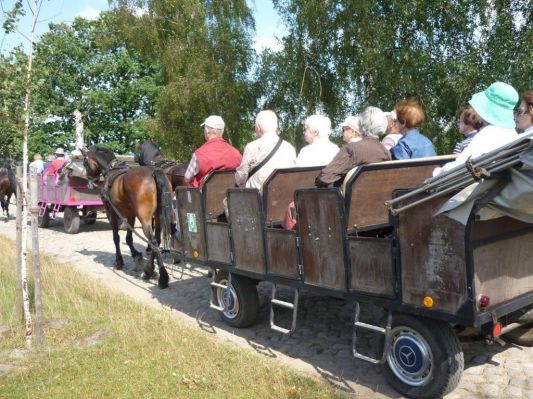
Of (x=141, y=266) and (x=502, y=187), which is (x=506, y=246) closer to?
(x=502, y=187)

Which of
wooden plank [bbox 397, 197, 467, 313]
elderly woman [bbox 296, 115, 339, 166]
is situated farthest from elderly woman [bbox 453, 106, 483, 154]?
elderly woman [bbox 296, 115, 339, 166]

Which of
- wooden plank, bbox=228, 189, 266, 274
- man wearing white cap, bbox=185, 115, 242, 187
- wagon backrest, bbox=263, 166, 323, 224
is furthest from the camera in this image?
man wearing white cap, bbox=185, 115, 242, 187

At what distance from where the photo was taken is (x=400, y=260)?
369 centimetres

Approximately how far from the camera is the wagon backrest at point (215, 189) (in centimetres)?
596

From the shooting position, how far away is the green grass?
4.00m

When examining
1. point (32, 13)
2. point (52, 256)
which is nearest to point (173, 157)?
point (52, 256)

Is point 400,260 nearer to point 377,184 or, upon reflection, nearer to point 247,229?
point 377,184

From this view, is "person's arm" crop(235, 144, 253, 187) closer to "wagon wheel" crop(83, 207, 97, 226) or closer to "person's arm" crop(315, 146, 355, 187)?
"person's arm" crop(315, 146, 355, 187)

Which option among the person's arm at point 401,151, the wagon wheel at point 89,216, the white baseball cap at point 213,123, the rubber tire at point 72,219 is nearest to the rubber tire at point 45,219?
the wagon wheel at point 89,216

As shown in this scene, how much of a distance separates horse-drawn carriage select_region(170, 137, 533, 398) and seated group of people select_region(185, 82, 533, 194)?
23cm

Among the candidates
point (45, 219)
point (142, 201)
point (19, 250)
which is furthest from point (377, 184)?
point (45, 219)

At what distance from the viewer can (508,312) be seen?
11.7ft

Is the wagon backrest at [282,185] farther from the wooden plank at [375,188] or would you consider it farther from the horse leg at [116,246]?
the horse leg at [116,246]

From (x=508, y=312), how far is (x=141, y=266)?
22.2 feet
